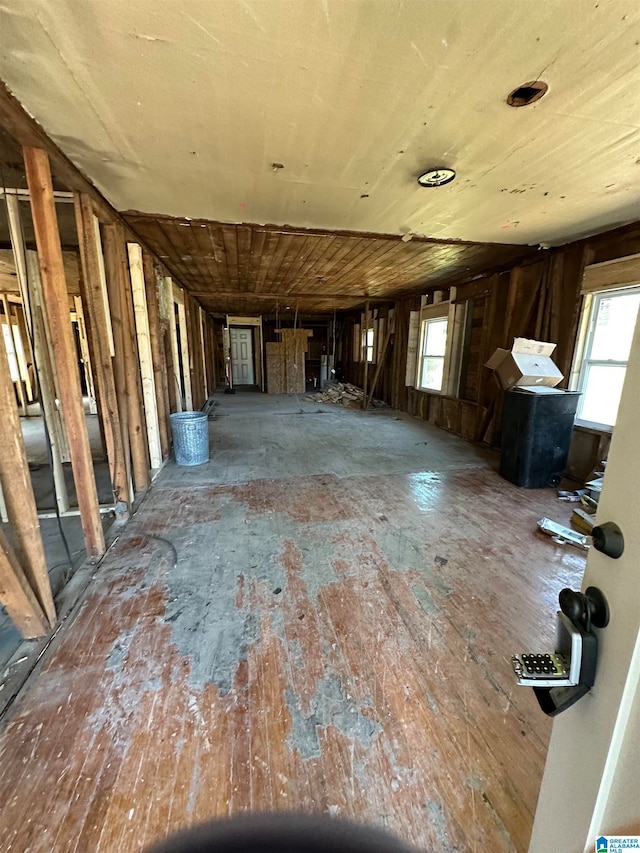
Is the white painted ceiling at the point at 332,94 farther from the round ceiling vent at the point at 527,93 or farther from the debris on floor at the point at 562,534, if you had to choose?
the debris on floor at the point at 562,534

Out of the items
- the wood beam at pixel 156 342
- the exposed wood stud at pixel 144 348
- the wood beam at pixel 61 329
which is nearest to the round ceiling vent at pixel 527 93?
the wood beam at pixel 61 329

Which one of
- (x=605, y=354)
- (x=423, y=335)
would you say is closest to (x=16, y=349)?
(x=423, y=335)

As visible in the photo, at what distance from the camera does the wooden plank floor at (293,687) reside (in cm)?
108

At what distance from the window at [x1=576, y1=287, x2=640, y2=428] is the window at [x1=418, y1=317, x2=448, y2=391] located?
8.26 feet

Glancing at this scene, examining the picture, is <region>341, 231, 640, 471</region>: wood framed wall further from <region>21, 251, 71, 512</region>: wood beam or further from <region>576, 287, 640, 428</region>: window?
<region>21, 251, 71, 512</region>: wood beam

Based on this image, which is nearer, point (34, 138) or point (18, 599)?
point (18, 599)

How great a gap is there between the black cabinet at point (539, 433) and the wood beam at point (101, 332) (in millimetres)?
3694

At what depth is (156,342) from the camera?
3.76 m

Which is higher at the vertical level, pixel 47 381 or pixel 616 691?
pixel 47 381

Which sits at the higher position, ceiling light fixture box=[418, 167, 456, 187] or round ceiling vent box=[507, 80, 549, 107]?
round ceiling vent box=[507, 80, 549, 107]

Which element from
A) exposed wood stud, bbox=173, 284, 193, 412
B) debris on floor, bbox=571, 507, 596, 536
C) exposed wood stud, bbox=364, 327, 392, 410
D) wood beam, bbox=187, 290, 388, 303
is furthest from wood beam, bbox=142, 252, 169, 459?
exposed wood stud, bbox=364, 327, 392, 410

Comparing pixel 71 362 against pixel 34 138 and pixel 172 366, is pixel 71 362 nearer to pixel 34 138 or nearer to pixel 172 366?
pixel 34 138

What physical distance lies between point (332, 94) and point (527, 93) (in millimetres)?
868

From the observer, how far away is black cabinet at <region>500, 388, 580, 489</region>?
11.2 ft
